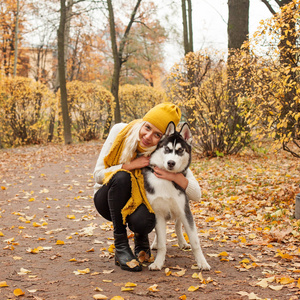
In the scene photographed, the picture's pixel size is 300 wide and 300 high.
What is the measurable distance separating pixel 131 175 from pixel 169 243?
1331 mm

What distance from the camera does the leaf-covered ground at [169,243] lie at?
9.50ft

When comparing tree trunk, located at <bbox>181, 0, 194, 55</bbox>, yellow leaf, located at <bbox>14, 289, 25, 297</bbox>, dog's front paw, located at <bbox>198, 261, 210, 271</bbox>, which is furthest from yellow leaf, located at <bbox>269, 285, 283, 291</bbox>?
tree trunk, located at <bbox>181, 0, 194, 55</bbox>

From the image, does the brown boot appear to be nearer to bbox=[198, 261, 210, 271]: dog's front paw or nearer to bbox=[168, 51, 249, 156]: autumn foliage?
bbox=[198, 261, 210, 271]: dog's front paw

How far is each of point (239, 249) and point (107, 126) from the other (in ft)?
48.5

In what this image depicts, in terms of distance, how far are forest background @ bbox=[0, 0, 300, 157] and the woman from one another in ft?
7.74

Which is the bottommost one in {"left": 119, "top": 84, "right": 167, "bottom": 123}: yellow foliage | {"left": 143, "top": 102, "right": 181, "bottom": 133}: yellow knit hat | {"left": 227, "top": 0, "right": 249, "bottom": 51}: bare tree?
{"left": 143, "top": 102, "right": 181, "bottom": 133}: yellow knit hat

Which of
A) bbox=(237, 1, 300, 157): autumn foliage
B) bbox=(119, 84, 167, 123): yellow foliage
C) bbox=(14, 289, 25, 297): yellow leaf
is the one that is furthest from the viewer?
bbox=(119, 84, 167, 123): yellow foliage

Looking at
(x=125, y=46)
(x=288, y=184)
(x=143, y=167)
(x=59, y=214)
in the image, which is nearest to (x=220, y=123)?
A: (x=288, y=184)

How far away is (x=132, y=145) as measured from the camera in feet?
11.2

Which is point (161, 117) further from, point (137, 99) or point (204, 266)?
point (137, 99)

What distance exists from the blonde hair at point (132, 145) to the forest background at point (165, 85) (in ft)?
8.14

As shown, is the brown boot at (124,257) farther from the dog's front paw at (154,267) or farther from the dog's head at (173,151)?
the dog's head at (173,151)

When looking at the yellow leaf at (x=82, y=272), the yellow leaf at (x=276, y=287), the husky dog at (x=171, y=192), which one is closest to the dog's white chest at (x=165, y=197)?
the husky dog at (x=171, y=192)

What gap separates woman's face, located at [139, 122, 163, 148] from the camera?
3385 mm
